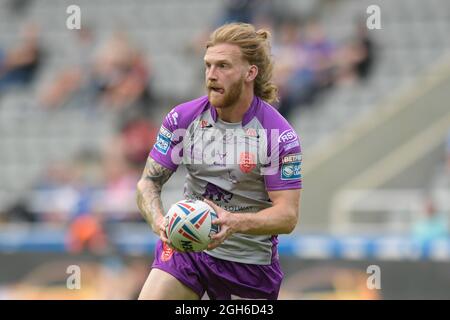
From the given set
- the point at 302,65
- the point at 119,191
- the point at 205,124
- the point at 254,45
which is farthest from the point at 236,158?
the point at 302,65

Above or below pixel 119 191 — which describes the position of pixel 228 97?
above

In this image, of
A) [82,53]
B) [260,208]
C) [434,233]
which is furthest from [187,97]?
[260,208]

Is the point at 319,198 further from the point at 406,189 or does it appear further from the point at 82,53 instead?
the point at 82,53

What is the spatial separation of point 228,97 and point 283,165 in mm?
513

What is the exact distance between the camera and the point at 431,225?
11.5 m

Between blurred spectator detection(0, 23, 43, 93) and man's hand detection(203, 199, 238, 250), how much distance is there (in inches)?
468

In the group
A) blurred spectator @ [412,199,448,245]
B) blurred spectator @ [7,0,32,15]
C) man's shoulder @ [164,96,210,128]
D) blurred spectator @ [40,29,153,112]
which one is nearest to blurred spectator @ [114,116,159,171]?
blurred spectator @ [40,29,153,112]

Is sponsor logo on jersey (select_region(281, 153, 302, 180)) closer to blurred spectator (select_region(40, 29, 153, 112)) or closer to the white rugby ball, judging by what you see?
the white rugby ball

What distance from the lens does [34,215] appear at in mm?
14133

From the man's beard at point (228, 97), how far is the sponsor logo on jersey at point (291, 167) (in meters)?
0.46

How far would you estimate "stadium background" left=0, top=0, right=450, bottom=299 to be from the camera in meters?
11.2

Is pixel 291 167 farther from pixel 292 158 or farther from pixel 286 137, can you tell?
pixel 286 137

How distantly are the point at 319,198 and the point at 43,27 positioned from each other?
637cm

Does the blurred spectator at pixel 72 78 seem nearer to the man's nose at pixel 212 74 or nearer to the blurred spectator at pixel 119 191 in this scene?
the blurred spectator at pixel 119 191
